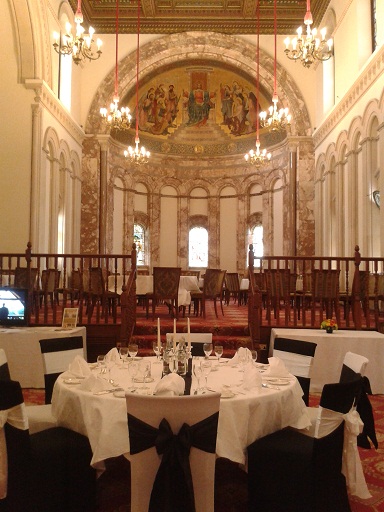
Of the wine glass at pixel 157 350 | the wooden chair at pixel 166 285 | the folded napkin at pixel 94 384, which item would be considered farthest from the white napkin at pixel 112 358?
the wooden chair at pixel 166 285

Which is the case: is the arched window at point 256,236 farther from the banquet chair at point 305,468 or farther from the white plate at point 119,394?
the white plate at point 119,394

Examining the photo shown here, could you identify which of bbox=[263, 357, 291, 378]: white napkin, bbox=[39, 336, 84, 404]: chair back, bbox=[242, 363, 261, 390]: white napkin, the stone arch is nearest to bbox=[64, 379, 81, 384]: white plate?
bbox=[39, 336, 84, 404]: chair back

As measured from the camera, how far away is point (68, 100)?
46.3 feet

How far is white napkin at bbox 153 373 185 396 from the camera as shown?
3.19m

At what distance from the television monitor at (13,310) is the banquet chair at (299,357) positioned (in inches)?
156

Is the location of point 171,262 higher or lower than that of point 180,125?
lower

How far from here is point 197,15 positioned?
14.9m

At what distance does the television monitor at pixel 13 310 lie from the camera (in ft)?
23.7

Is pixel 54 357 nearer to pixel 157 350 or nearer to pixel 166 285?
pixel 157 350

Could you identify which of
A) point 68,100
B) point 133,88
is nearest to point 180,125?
point 133,88

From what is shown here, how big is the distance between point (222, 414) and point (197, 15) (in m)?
14.2

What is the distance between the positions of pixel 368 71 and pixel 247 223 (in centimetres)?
843

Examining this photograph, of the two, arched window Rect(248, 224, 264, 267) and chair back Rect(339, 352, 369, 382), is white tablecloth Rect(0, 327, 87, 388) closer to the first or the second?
chair back Rect(339, 352, 369, 382)

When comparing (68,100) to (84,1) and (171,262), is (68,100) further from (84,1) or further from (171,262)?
(171,262)
